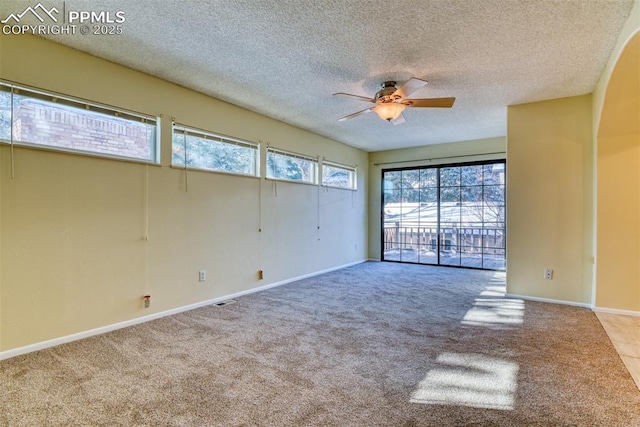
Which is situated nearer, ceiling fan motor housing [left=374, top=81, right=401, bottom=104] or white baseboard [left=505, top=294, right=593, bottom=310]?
ceiling fan motor housing [left=374, top=81, right=401, bottom=104]

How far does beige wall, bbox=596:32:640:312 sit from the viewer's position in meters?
3.48

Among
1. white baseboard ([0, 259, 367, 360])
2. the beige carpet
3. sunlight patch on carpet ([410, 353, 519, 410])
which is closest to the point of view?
the beige carpet

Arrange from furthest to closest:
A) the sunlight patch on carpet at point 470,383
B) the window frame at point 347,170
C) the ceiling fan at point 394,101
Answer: the window frame at point 347,170 → the ceiling fan at point 394,101 → the sunlight patch on carpet at point 470,383

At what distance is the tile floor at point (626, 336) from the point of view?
2366mm

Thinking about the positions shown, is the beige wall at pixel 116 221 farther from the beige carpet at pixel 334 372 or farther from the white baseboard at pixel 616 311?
the white baseboard at pixel 616 311

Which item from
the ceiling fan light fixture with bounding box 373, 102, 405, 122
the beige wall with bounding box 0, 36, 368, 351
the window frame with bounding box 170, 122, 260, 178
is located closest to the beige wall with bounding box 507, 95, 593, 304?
the ceiling fan light fixture with bounding box 373, 102, 405, 122

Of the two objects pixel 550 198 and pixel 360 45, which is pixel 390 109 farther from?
pixel 550 198

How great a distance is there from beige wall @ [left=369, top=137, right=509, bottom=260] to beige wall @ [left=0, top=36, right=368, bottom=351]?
307 cm

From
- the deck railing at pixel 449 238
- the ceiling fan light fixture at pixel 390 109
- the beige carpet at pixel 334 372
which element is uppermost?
the ceiling fan light fixture at pixel 390 109

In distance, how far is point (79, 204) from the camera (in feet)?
9.42

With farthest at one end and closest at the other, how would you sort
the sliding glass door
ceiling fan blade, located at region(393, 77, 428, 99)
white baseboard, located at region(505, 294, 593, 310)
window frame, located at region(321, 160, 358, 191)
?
the sliding glass door < window frame, located at region(321, 160, 358, 191) < white baseboard, located at region(505, 294, 593, 310) < ceiling fan blade, located at region(393, 77, 428, 99)

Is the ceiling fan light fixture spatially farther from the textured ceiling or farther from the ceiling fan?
the textured ceiling

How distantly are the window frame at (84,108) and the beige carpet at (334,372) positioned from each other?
5.56 ft

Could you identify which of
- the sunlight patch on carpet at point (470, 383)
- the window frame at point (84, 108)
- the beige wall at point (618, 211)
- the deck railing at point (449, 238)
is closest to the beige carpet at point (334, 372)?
the sunlight patch on carpet at point (470, 383)
